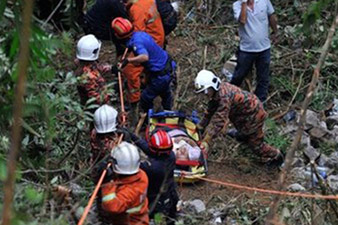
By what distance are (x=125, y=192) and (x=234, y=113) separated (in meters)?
2.59

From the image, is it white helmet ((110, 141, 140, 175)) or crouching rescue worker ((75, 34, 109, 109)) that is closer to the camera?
white helmet ((110, 141, 140, 175))

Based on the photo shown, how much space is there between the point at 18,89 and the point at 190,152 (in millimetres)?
5505

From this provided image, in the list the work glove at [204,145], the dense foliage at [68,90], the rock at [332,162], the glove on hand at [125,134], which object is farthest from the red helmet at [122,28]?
the rock at [332,162]

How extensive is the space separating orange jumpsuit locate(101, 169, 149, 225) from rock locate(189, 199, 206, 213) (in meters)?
1.48

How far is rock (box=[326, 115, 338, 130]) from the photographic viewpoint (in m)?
8.52

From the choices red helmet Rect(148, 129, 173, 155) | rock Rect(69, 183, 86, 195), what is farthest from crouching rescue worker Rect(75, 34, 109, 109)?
red helmet Rect(148, 129, 173, 155)

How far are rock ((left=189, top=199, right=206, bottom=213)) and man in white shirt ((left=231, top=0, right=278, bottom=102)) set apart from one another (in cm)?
226

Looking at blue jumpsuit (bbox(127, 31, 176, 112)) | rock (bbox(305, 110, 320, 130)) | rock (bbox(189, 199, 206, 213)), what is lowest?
rock (bbox(305, 110, 320, 130))

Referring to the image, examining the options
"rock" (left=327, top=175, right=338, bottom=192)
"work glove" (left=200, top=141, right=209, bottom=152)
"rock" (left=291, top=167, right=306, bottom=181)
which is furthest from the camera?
"rock" (left=291, top=167, right=306, bottom=181)

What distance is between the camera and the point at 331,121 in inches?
337

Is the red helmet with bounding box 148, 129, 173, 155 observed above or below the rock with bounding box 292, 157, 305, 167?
above

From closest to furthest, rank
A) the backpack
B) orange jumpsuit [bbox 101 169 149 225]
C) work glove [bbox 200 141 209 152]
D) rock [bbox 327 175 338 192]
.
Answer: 1. orange jumpsuit [bbox 101 169 149 225]
2. rock [bbox 327 175 338 192]
3. work glove [bbox 200 141 209 152]
4. the backpack

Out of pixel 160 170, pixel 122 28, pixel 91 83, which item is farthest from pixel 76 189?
pixel 122 28

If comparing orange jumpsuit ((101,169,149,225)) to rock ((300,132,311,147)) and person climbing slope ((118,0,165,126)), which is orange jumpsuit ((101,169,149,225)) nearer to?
person climbing slope ((118,0,165,126))
